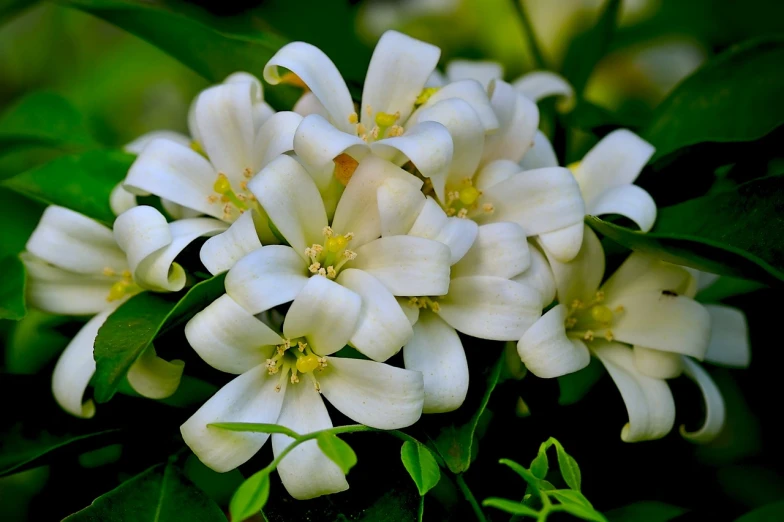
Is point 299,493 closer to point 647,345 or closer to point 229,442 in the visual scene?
point 229,442

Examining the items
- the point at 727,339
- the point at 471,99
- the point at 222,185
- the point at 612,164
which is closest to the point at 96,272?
the point at 222,185

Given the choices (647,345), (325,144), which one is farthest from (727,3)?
(325,144)

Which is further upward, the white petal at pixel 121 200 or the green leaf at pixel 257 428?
the white petal at pixel 121 200

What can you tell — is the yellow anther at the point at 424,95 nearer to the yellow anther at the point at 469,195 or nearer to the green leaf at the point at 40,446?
the yellow anther at the point at 469,195

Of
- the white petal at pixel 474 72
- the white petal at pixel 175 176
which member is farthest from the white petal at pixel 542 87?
the white petal at pixel 175 176

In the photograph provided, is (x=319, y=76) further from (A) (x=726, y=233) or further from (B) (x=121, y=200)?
(A) (x=726, y=233)

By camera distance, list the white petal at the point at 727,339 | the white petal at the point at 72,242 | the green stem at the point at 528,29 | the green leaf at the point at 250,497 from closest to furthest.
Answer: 1. the green leaf at the point at 250,497
2. the white petal at the point at 72,242
3. the white petal at the point at 727,339
4. the green stem at the point at 528,29

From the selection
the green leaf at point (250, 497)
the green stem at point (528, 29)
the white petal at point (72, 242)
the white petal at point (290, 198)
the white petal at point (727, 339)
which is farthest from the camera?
the green stem at point (528, 29)
